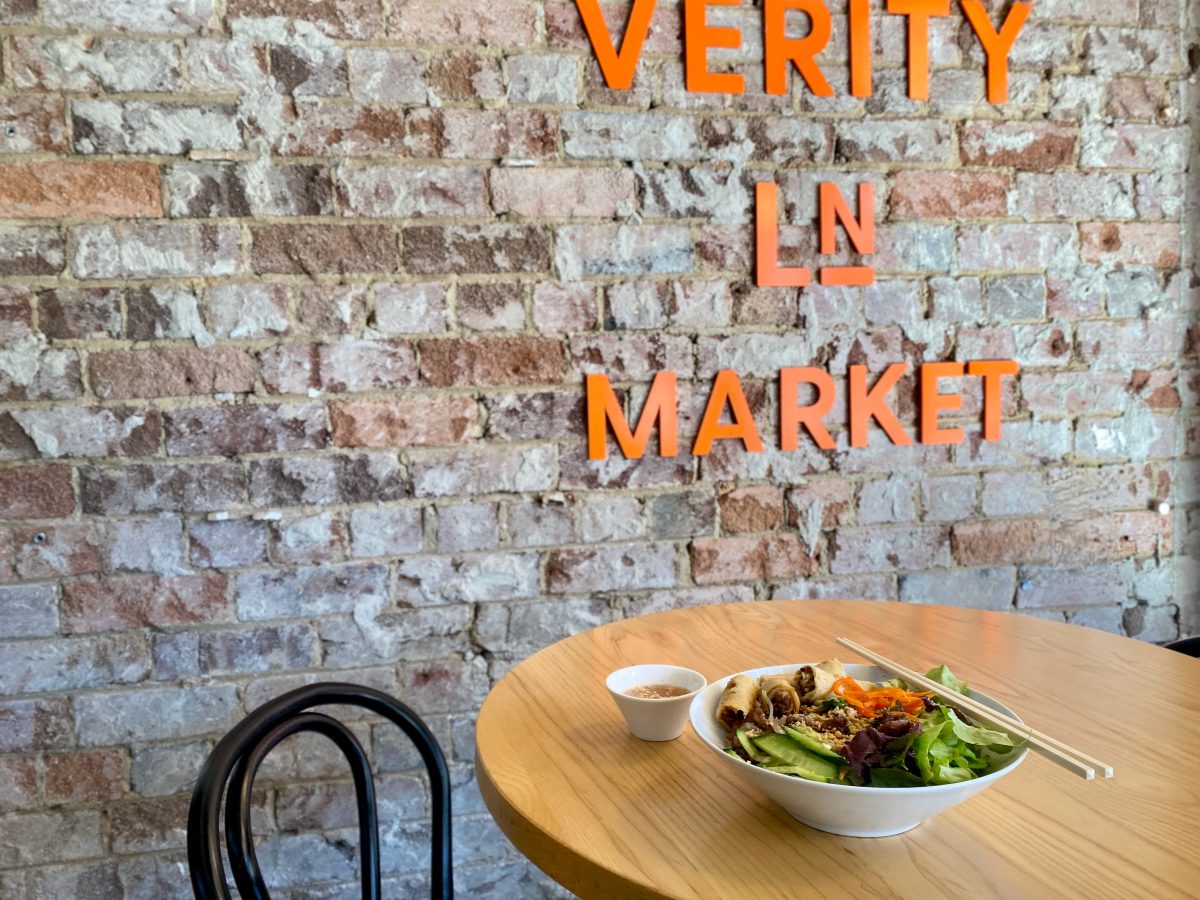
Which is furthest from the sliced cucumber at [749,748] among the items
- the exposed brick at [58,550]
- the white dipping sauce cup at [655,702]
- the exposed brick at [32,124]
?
the exposed brick at [32,124]

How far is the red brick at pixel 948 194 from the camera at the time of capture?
1.92 metres

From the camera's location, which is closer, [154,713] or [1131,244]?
[154,713]

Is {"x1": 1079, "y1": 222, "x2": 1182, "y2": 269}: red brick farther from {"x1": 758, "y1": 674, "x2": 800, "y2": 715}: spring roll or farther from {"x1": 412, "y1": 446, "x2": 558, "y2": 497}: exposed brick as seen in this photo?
{"x1": 758, "y1": 674, "x2": 800, "y2": 715}: spring roll

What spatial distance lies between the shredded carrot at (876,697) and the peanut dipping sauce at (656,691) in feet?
0.54

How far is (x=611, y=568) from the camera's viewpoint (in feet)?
6.05

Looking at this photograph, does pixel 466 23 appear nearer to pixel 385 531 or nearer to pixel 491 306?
pixel 491 306

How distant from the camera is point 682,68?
180cm

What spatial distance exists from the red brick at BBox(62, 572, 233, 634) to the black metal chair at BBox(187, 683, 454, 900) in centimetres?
70

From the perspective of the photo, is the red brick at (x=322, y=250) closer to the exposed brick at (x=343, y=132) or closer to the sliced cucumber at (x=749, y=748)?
the exposed brick at (x=343, y=132)

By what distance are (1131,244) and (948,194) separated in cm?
47

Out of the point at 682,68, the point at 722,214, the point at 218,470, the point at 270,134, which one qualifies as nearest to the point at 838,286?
the point at 722,214

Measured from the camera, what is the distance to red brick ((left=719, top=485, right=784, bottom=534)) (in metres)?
1.89

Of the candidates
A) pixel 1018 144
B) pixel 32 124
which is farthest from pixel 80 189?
pixel 1018 144

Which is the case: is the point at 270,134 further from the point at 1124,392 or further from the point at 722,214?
the point at 1124,392
